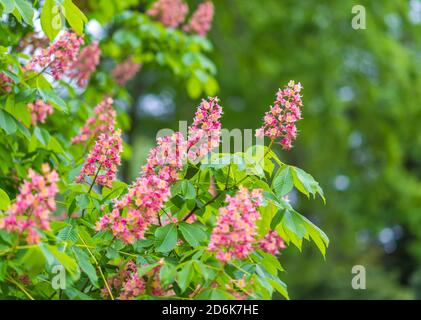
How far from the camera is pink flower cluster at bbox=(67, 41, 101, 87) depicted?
516 centimetres

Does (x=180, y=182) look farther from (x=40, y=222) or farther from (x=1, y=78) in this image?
(x=1, y=78)

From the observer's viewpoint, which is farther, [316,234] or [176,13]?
[176,13]

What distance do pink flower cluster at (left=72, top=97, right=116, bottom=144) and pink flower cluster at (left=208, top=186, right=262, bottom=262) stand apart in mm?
1956

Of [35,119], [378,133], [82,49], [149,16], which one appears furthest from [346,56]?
[35,119]

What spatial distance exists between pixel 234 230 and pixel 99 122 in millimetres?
2354

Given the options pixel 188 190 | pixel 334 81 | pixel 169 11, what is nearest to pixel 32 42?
pixel 169 11

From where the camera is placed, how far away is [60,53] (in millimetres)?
3779

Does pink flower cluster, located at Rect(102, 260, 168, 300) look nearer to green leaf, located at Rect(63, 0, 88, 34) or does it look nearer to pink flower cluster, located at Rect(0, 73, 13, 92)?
green leaf, located at Rect(63, 0, 88, 34)

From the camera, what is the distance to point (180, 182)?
2916mm

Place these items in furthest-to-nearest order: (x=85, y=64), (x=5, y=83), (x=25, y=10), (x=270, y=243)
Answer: (x=85, y=64), (x=5, y=83), (x=25, y=10), (x=270, y=243)

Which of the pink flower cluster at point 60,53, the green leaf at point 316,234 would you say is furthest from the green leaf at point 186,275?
the pink flower cluster at point 60,53

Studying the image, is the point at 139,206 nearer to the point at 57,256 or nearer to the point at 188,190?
the point at 188,190

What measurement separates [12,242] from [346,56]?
11.0 metres

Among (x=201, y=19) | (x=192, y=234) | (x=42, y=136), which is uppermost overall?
(x=201, y=19)
